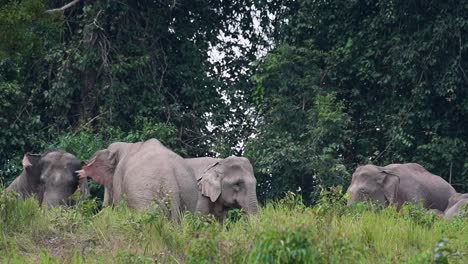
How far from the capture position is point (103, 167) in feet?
50.1

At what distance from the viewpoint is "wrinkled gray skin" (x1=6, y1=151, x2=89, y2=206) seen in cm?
1605

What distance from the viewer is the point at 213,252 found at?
9062 millimetres

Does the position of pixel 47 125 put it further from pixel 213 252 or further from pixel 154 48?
pixel 213 252

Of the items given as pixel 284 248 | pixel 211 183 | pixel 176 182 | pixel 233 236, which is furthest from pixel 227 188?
pixel 284 248

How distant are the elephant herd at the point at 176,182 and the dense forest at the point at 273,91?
Answer: 1620 millimetres

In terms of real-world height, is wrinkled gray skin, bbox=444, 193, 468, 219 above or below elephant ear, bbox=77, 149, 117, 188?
below

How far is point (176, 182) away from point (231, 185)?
102cm

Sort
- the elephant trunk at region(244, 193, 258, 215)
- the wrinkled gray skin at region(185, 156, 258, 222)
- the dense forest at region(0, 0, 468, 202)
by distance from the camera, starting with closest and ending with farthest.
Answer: the elephant trunk at region(244, 193, 258, 215), the wrinkled gray skin at region(185, 156, 258, 222), the dense forest at region(0, 0, 468, 202)

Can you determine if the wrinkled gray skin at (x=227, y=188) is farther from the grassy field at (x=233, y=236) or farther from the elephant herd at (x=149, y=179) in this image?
the grassy field at (x=233, y=236)

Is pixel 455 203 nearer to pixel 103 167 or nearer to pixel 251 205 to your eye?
pixel 251 205

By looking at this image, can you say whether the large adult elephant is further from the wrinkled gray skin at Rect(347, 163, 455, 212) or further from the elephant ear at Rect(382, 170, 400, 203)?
the elephant ear at Rect(382, 170, 400, 203)

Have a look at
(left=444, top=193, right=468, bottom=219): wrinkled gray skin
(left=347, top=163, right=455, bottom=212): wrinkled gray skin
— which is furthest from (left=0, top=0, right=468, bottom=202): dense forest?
(left=444, top=193, right=468, bottom=219): wrinkled gray skin

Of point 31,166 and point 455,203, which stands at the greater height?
point 31,166

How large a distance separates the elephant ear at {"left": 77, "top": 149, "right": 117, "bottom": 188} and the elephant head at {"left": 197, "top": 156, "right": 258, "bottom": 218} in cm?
144
